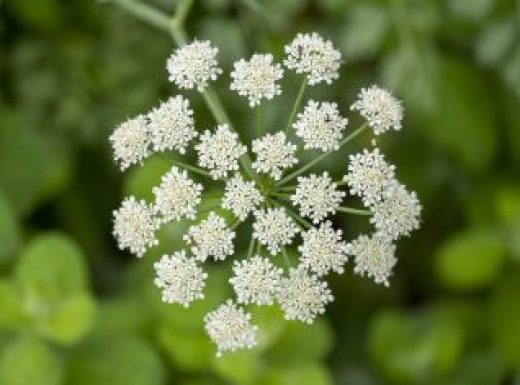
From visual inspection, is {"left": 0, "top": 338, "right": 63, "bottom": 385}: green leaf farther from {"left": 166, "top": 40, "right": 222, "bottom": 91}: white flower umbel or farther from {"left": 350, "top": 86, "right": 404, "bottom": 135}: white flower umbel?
{"left": 350, "top": 86, "right": 404, "bottom": 135}: white flower umbel

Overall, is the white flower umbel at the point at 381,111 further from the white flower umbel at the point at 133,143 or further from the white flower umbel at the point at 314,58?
the white flower umbel at the point at 133,143

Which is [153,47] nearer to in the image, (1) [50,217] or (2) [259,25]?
(2) [259,25]

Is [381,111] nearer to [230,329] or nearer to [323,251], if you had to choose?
[323,251]

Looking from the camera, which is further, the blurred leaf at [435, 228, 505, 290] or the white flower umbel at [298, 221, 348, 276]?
the blurred leaf at [435, 228, 505, 290]

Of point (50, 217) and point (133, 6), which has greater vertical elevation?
point (50, 217)

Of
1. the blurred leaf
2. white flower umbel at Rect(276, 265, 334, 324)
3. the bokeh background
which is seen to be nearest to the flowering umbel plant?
white flower umbel at Rect(276, 265, 334, 324)

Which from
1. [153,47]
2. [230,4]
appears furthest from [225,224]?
[153,47]

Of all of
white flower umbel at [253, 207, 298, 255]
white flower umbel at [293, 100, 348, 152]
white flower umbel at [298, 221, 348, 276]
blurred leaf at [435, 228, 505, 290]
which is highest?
blurred leaf at [435, 228, 505, 290]

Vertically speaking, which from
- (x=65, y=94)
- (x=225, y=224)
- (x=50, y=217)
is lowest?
(x=225, y=224)
